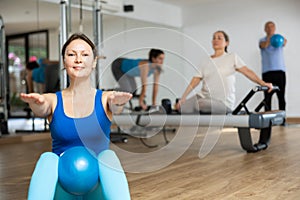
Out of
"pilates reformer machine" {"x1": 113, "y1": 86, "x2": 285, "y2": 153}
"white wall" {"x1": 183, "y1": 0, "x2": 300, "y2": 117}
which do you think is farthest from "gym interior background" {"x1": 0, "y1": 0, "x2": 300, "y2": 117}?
"pilates reformer machine" {"x1": 113, "y1": 86, "x2": 285, "y2": 153}

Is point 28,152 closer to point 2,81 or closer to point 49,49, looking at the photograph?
point 2,81

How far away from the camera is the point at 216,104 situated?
3.97 m

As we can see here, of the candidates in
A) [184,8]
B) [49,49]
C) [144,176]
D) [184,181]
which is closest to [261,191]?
[184,181]

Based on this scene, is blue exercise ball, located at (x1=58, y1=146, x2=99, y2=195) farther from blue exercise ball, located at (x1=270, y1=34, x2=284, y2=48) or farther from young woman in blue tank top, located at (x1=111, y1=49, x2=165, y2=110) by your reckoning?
blue exercise ball, located at (x1=270, y1=34, x2=284, y2=48)

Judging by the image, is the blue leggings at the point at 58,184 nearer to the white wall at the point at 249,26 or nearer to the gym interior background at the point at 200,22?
the gym interior background at the point at 200,22

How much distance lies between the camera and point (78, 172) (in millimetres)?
1534

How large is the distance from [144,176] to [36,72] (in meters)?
3.76

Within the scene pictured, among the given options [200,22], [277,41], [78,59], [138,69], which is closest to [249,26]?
[200,22]

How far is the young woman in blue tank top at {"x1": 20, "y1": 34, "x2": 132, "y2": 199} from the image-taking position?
162 cm

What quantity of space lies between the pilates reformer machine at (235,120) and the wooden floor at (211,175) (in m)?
0.13

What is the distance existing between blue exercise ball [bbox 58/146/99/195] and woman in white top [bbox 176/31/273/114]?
95.7 inches

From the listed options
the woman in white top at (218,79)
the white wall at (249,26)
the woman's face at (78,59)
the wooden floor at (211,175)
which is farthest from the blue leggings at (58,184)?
the white wall at (249,26)

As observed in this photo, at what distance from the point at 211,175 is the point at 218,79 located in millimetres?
1179

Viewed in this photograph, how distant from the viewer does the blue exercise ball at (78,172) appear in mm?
1536
